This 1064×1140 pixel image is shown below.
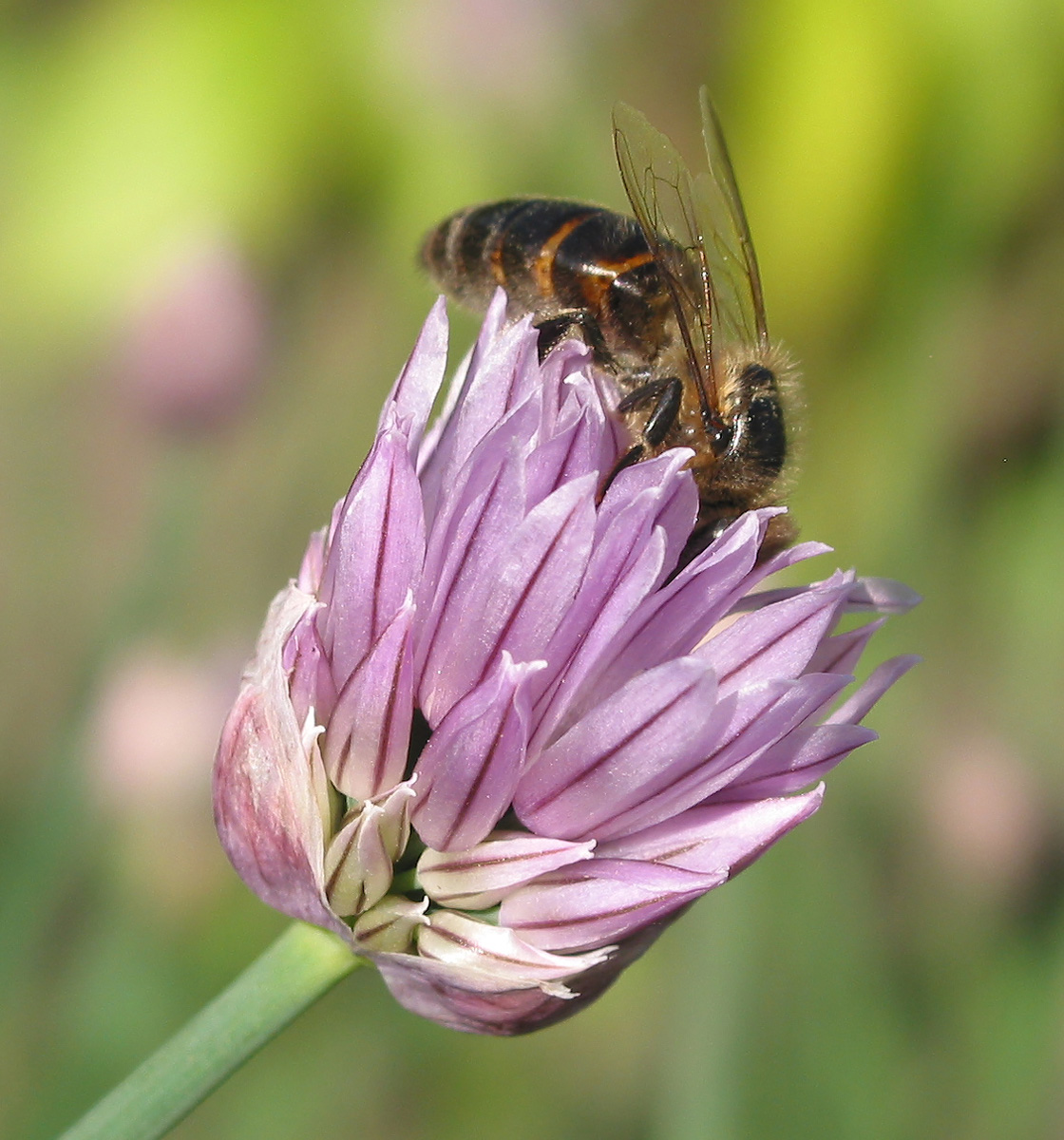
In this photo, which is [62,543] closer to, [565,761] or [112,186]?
[112,186]

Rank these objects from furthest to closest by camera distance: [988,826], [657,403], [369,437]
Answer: [369,437] < [988,826] < [657,403]

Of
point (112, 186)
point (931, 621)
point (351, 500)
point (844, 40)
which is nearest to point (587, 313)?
point (351, 500)

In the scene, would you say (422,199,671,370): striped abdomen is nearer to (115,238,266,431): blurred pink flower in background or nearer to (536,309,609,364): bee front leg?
(536,309,609,364): bee front leg

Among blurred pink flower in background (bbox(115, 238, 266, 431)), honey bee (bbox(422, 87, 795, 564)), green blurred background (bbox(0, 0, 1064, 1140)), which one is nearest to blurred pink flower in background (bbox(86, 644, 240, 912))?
green blurred background (bbox(0, 0, 1064, 1140))

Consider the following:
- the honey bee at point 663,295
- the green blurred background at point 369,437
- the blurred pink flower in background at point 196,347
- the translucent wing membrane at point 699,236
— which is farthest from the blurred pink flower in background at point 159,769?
the translucent wing membrane at point 699,236

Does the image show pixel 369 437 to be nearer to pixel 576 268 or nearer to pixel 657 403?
pixel 576 268

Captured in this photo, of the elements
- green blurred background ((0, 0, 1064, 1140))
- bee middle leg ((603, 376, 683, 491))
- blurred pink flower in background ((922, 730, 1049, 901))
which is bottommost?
blurred pink flower in background ((922, 730, 1049, 901))

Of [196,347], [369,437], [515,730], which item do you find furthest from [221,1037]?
[369,437]
